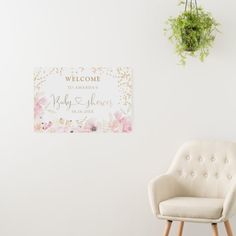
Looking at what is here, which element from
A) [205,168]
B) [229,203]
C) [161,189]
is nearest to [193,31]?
[205,168]

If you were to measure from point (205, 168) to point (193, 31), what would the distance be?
3.23 ft

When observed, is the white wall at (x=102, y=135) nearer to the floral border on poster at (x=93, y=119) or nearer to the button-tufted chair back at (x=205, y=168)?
the floral border on poster at (x=93, y=119)

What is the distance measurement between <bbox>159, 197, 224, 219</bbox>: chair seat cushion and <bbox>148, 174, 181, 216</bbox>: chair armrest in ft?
0.18

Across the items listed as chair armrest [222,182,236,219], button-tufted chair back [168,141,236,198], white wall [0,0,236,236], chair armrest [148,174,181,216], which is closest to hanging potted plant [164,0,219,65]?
white wall [0,0,236,236]

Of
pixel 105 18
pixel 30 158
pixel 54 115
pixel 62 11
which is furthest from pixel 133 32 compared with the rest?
pixel 30 158

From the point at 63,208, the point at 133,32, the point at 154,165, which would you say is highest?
the point at 133,32

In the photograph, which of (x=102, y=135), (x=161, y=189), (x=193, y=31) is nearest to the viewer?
(x=161, y=189)

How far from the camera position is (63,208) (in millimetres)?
4785

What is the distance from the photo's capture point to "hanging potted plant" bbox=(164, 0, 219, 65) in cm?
442

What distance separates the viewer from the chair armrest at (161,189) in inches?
163

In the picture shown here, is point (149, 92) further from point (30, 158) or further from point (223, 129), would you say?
point (30, 158)

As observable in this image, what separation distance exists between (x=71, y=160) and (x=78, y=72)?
2.23 feet

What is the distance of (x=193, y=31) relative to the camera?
4418 mm

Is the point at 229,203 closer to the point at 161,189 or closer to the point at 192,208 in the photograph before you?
the point at 192,208
